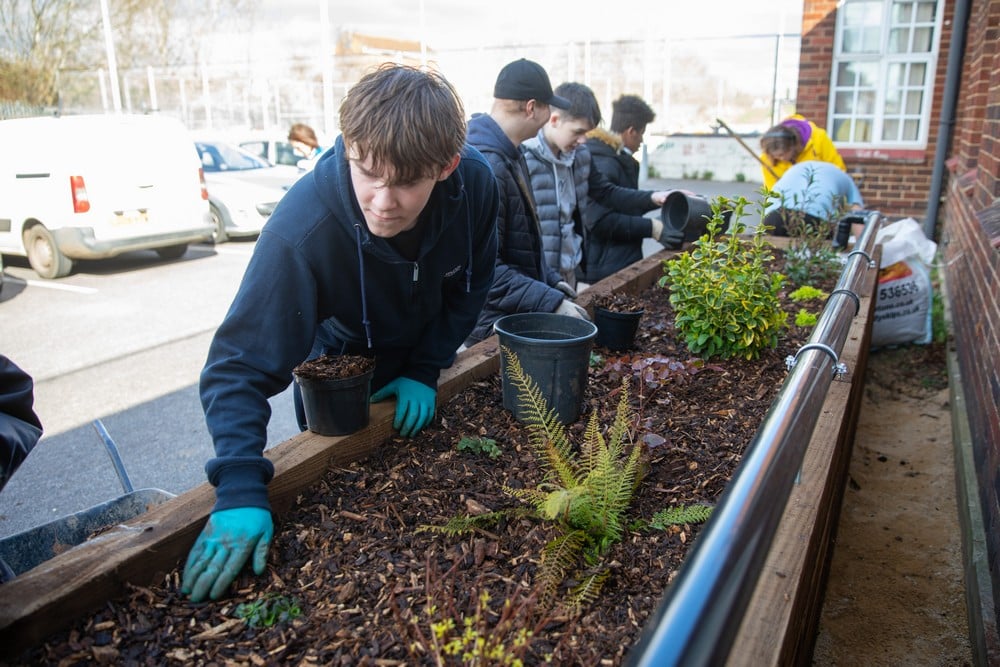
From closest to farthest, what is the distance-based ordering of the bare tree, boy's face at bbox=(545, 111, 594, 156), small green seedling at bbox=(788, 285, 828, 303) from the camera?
boy's face at bbox=(545, 111, 594, 156) → small green seedling at bbox=(788, 285, 828, 303) → the bare tree

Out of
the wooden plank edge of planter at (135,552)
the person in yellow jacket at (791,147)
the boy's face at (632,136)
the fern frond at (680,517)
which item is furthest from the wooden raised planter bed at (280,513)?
the person in yellow jacket at (791,147)

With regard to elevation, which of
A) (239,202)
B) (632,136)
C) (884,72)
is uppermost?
(884,72)

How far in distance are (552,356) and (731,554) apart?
162 cm

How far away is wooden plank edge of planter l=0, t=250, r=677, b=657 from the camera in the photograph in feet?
5.23

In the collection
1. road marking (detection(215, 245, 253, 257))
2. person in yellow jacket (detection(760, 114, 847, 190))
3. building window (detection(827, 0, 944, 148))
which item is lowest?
road marking (detection(215, 245, 253, 257))

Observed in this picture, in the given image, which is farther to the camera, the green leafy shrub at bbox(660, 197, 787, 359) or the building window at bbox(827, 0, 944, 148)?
the building window at bbox(827, 0, 944, 148)

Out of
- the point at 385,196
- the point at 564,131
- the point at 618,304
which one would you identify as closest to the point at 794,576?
the point at 385,196

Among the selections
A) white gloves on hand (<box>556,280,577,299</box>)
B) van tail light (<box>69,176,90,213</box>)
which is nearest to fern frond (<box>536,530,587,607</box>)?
white gloves on hand (<box>556,280,577,299</box>)

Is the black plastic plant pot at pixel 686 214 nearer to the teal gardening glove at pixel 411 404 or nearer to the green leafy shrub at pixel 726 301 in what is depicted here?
the green leafy shrub at pixel 726 301

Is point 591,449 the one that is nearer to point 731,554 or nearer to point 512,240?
point 731,554

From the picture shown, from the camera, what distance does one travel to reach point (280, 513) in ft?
7.00

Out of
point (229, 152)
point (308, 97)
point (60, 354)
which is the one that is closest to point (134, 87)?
point (308, 97)

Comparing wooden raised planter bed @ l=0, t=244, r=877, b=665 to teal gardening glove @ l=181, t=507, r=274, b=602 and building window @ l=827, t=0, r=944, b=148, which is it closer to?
teal gardening glove @ l=181, t=507, r=274, b=602

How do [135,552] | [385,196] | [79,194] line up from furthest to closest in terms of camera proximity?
[79,194]
[385,196]
[135,552]
